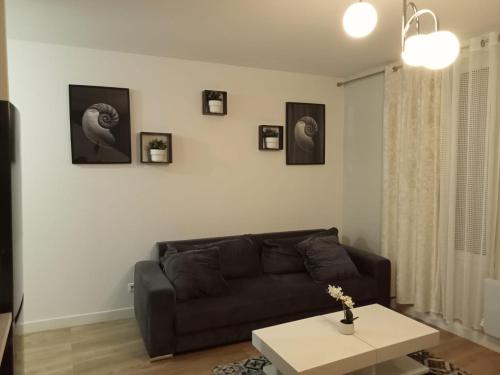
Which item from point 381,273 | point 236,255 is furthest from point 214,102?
point 381,273

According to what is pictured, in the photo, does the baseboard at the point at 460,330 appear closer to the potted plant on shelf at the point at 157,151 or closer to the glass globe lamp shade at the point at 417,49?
the glass globe lamp shade at the point at 417,49

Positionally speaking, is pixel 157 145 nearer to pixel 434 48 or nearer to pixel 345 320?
pixel 345 320

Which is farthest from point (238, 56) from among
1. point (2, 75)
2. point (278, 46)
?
point (2, 75)

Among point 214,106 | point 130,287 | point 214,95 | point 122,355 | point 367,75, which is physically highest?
point 367,75

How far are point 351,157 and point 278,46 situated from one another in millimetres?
1714

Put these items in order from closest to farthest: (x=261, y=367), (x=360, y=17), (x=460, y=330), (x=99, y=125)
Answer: (x=360, y=17), (x=261, y=367), (x=460, y=330), (x=99, y=125)

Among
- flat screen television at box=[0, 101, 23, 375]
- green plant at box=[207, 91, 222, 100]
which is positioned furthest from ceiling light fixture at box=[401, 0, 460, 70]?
green plant at box=[207, 91, 222, 100]

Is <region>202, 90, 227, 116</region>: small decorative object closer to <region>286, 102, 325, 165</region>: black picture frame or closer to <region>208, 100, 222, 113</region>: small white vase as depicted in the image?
<region>208, 100, 222, 113</region>: small white vase

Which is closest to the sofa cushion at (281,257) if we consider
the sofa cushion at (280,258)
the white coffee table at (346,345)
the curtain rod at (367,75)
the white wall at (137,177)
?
the sofa cushion at (280,258)

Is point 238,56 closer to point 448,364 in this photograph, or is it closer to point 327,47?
point 327,47

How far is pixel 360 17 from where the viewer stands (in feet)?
5.41

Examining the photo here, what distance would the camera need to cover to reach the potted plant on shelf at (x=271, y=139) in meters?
3.97

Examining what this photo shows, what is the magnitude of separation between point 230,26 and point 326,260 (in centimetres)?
221

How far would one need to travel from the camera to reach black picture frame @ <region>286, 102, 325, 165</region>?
4.16 meters
